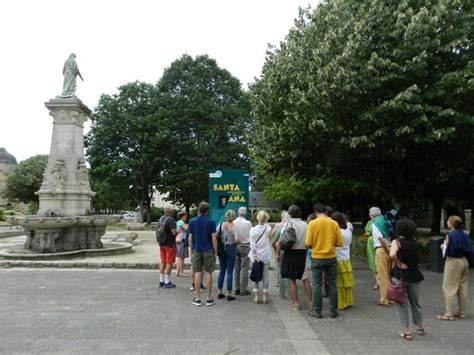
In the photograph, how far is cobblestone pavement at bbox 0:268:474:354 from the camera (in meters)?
5.44

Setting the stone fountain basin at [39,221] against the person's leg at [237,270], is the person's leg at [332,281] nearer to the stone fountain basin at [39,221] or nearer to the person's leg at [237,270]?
the person's leg at [237,270]

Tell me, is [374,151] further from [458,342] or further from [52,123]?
[52,123]

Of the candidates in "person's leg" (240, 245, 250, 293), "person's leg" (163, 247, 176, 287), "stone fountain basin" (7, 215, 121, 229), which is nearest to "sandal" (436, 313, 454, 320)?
"person's leg" (240, 245, 250, 293)

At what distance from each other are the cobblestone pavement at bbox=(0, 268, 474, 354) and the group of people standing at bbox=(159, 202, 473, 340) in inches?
12.6

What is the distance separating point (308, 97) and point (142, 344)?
9.29 m

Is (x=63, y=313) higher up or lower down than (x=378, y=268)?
lower down

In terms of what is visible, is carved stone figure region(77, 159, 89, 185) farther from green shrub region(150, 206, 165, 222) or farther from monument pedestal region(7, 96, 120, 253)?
green shrub region(150, 206, 165, 222)

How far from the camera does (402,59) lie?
1214 cm

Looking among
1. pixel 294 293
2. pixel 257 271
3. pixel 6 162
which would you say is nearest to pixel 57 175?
pixel 257 271

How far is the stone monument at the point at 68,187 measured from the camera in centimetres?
1527

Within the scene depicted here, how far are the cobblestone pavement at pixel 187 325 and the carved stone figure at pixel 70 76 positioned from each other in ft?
30.2

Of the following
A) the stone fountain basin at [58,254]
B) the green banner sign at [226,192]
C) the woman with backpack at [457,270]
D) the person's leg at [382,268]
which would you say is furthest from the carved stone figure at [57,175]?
the woman with backpack at [457,270]

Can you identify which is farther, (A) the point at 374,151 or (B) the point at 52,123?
(B) the point at 52,123

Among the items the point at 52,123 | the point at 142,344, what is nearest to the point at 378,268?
the point at 142,344
